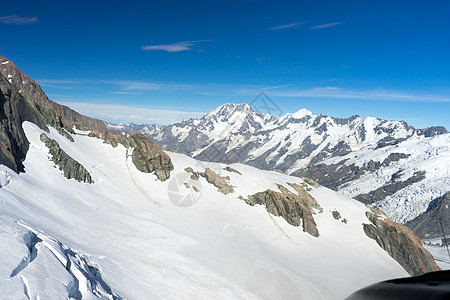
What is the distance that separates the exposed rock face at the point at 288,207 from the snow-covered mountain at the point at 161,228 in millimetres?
244

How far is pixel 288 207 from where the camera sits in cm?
5300

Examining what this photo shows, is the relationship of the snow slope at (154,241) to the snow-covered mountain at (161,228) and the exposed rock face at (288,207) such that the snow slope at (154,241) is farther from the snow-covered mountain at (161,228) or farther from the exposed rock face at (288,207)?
the exposed rock face at (288,207)

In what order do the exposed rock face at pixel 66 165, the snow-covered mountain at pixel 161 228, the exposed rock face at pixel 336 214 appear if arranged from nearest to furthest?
the snow-covered mountain at pixel 161 228 < the exposed rock face at pixel 66 165 < the exposed rock face at pixel 336 214

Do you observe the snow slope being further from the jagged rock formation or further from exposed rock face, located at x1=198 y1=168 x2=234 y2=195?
the jagged rock formation

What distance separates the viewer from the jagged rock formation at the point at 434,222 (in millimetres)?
188312

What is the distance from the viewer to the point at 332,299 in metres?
30.7

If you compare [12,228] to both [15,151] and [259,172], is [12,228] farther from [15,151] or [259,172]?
[259,172]

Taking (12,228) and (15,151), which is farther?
(15,151)

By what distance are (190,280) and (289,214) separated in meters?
32.8

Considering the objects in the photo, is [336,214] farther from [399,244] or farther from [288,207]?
[399,244]

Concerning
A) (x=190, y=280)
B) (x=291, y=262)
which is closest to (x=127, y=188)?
(x=190, y=280)

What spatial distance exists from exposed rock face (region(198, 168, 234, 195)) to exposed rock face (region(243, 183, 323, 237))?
15.7ft

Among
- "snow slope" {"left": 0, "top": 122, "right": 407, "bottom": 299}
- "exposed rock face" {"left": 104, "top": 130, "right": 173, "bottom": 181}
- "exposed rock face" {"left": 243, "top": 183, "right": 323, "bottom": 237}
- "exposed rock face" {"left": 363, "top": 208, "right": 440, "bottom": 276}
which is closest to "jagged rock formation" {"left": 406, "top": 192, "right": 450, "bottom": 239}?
"exposed rock face" {"left": 363, "top": 208, "right": 440, "bottom": 276}

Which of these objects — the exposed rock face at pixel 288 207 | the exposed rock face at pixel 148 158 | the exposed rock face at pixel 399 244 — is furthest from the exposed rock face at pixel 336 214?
the exposed rock face at pixel 148 158
